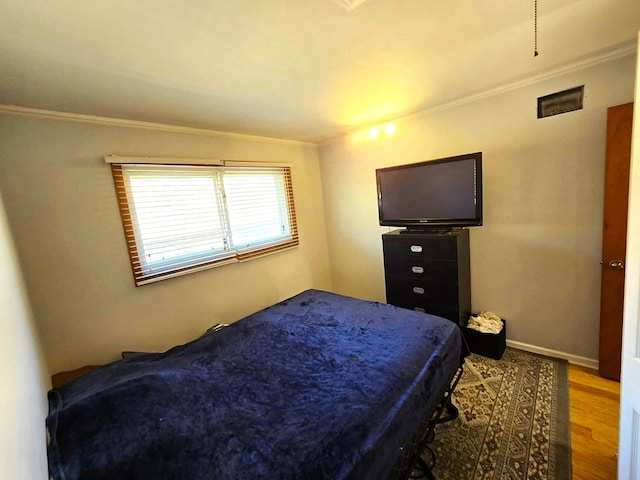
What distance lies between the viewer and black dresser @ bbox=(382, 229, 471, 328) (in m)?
2.41

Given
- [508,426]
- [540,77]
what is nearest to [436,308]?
[508,426]

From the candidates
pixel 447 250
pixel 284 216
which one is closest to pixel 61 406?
pixel 284 216

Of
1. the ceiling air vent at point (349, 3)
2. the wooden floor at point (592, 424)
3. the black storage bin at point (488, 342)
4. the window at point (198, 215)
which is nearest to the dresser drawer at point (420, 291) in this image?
the black storage bin at point (488, 342)

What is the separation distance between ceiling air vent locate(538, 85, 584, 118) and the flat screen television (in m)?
0.62

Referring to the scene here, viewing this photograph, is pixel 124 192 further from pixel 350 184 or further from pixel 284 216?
pixel 350 184

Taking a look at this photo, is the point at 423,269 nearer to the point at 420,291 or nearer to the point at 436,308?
the point at 420,291

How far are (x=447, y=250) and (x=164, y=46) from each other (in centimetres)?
241

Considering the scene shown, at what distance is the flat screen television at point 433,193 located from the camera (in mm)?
2260

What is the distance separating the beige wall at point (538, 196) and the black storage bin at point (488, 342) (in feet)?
0.63

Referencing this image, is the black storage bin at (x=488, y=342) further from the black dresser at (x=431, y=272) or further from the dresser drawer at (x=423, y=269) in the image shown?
the dresser drawer at (x=423, y=269)

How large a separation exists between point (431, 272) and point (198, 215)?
226 cm

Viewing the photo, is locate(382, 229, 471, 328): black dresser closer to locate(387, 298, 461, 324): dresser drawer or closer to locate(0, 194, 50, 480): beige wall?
locate(387, 298, 461, 324): dresser drawer

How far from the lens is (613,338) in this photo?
2.00 meters

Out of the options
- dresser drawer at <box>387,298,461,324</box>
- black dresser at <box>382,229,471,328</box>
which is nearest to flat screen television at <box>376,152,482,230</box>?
black dresser at <box>382,229,471,328</box>
